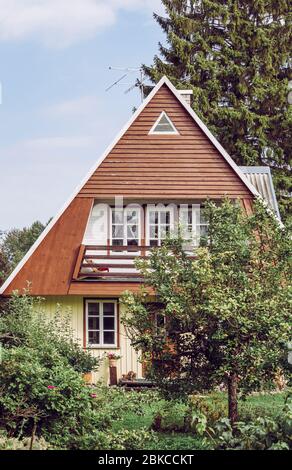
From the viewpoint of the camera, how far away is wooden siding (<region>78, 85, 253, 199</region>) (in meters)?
23.6

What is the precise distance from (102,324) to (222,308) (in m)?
10.4

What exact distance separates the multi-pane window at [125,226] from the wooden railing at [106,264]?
511mm

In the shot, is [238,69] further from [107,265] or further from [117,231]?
[107,265]

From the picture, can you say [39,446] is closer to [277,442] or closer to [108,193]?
[277,442]

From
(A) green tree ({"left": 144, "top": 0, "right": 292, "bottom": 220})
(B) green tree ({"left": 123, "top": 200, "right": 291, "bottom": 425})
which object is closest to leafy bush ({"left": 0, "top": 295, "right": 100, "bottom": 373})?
(B) green tree ({"left": 123, "top": 200, "right": 291, "bottom": 425})

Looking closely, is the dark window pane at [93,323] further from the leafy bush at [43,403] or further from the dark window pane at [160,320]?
the leafy bush at [43,403]

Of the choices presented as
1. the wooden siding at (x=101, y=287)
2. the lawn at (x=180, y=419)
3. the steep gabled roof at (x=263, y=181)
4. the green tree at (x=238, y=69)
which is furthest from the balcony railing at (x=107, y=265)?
the green tree at (x=238, y=69)

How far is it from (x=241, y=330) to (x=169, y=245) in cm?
188

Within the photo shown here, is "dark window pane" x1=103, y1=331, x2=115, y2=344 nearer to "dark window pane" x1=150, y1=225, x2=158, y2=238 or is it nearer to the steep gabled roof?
"dark window pane" x1=150, y1=225, x2=158, y2=238

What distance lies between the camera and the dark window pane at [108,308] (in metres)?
23.6

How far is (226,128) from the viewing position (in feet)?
118

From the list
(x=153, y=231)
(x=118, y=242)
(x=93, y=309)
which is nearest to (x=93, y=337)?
(x=93, y=309)

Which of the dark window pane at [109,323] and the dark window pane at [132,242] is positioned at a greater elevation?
the dark window pane at [132,242]

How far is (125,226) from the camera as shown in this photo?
24188mm
